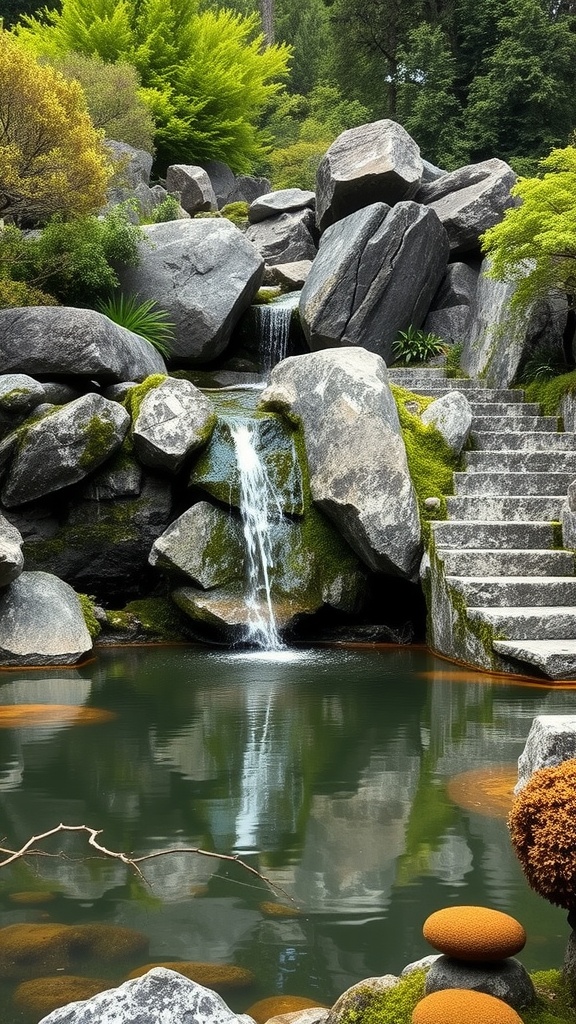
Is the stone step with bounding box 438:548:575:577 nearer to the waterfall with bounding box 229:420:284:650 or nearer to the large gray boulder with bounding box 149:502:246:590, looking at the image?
the waterfall with bounding box 229:420:284:650

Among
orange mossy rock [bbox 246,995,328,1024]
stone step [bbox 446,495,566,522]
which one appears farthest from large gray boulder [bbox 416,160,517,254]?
orange mossy rock [bbox 246,995,328,1024]

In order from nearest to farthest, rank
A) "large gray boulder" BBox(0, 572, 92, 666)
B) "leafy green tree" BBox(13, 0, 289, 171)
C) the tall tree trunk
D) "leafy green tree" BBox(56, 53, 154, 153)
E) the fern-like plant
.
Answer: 1. "large gray boulder" BBox(0, 572, 92, 666)
2. the fern-like plant
3. "leafy green tree" BBox(56, 53, 154, 153)
4. "leafy green tree" BBox(13, 0, 289, 171)
5. the tall tree trunk

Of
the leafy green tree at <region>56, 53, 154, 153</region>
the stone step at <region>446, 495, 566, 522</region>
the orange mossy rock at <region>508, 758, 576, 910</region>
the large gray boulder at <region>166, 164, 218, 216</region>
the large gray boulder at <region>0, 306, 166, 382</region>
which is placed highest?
the leafy green tree at <region>56, 53, 154, 153</region>

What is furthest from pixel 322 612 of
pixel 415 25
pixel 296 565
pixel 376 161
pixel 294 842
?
pixel 415 25

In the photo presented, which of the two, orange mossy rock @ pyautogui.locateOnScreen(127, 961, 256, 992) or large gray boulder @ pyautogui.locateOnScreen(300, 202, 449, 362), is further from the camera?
large gray boulder @ pyautogui.locateOnScreen(300, 202, 449, 362)

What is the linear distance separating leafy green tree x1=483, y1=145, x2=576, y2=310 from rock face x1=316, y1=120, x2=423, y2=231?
16.6 ft

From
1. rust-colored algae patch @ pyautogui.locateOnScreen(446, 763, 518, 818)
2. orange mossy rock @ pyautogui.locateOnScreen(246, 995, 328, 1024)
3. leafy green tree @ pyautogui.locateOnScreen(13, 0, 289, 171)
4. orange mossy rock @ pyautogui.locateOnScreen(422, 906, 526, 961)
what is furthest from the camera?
leafy green tree @ pyautogui.locateOnScreen(13, 0, 289, 171)

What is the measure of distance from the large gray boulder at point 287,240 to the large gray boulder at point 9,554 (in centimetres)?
1295

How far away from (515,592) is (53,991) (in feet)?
23.8

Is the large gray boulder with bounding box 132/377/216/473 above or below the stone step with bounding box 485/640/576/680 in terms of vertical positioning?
above

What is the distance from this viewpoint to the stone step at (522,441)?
13055mm

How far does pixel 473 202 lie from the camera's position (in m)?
18.5

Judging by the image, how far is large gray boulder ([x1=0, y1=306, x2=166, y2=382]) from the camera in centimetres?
1255

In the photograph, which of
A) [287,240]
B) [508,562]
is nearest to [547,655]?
[508,562]
